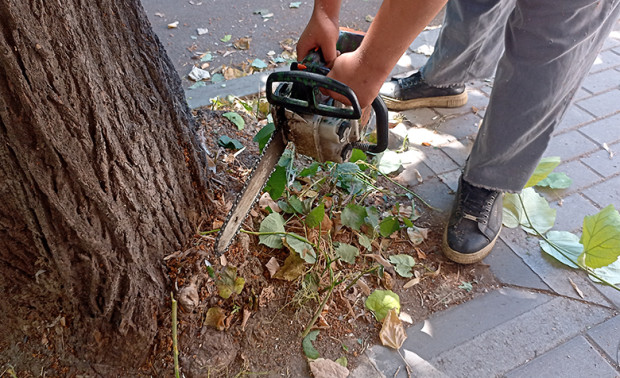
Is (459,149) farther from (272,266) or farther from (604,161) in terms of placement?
(272,266)

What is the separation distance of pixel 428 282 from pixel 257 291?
784mm

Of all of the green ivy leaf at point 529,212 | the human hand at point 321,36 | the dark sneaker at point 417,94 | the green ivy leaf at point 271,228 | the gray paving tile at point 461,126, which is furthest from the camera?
the dark sneaker at point 417,94

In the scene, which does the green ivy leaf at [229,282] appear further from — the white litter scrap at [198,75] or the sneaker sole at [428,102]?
the white litter scrap at [198,75]

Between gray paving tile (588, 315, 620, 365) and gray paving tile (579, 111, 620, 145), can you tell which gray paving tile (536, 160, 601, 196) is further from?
gray paving tile (588, 315, 620, 365)

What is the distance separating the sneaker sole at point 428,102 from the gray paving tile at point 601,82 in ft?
3.04

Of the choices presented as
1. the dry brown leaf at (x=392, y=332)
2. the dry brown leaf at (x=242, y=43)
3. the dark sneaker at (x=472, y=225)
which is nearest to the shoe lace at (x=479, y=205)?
the dark sneaker at (x=472, y=225)

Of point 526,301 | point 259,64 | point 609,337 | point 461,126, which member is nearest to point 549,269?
point 526,301

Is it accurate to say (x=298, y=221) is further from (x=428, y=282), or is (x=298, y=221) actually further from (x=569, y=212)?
(x=569, y=212)

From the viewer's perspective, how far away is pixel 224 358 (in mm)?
1622

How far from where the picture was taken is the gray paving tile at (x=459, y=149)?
261cm

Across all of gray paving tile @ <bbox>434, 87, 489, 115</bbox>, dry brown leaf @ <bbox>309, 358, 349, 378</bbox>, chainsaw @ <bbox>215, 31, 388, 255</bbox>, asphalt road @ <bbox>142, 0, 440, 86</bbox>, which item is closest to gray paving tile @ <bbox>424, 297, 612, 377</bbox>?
dry brown leaf @ <bbox>309, 358, 349, 378</bbox>

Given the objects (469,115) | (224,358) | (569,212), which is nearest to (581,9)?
(569,212)

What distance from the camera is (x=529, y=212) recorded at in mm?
2262

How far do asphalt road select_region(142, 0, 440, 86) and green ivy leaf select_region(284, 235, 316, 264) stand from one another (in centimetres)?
188
